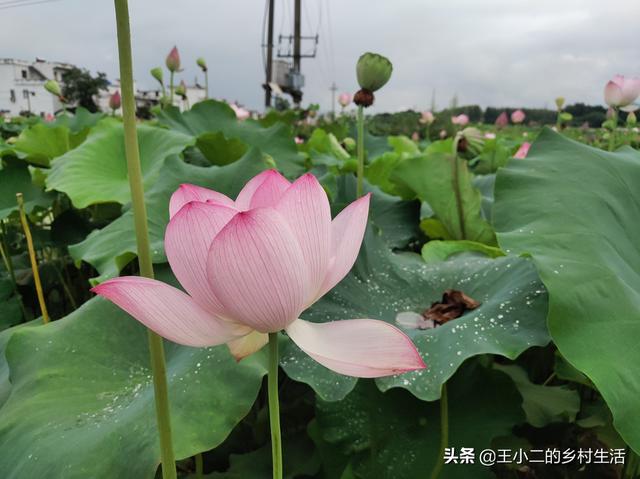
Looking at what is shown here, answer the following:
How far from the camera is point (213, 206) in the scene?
300 millimetres

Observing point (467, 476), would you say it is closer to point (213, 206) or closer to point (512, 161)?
point (512, 161)

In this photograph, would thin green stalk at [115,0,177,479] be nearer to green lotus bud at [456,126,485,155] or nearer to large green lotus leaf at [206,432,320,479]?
large green lotus leaf at [206,432,320,479]

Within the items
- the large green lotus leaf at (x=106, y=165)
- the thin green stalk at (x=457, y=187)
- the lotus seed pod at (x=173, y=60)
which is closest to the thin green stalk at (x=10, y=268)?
the large green lotus leaf at (x=106, y=165)

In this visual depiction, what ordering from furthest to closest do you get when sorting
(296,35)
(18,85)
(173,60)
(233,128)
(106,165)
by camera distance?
(18,85) < (296,35) < (173,60) < (233,128) < (106,165)

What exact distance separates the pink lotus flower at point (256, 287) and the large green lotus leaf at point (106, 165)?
32.9 inches

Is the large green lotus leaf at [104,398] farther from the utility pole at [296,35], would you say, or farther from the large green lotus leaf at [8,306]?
the utility pole at [296,35]

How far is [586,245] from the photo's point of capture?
1.83ft

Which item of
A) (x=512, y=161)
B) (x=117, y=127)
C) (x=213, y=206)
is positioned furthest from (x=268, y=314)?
(x=117, y=127)

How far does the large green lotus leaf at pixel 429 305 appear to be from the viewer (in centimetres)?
56

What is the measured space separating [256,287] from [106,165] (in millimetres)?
→ 1128

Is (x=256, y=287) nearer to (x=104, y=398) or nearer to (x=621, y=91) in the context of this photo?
(x=104, y=398)

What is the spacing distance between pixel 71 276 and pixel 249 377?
40.6 inches

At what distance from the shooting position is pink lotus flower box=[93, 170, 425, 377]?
0.29 m

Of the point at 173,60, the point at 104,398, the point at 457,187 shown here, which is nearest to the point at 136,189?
the point at 104,398
